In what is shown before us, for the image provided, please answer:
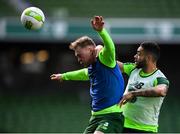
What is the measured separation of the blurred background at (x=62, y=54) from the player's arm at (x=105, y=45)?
874 centimetres

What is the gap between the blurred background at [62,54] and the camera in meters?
16.1

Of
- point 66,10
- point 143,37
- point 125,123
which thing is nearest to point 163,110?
point 143,37

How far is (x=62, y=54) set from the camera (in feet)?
66.1

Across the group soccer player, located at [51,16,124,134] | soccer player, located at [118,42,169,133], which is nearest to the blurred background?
soccer player, located at [118,42,169,133]

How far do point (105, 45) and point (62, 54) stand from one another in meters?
13.2

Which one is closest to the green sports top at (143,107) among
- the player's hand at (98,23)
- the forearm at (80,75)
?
the forearm at (80,75)

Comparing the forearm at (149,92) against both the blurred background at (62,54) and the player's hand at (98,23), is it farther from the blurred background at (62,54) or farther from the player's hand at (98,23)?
the blurred background at (62,54)

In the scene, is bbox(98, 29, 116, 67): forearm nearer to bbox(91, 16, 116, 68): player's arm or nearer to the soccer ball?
bbox(91, 16, 116, 68): player's arm

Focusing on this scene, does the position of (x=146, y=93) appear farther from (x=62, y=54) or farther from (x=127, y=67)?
(x=62, y=54)

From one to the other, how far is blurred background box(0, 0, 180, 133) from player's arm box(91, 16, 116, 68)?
874cm

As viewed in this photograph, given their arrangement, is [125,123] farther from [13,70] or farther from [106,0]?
[13,70]

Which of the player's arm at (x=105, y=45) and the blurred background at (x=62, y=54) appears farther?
the blurred background at (x=62, y=54)

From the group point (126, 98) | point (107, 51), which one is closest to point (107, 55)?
point (107, 51)

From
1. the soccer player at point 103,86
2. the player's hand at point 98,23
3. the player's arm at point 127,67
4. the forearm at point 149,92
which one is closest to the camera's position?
the player's hand at point 98,23
